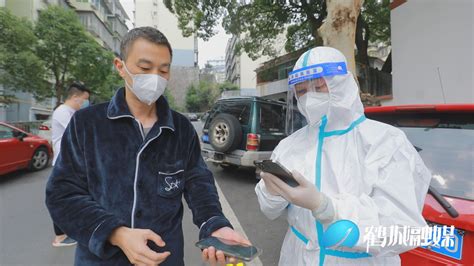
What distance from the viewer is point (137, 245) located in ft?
3.71

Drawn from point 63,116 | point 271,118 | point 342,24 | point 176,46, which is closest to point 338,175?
point 63,116


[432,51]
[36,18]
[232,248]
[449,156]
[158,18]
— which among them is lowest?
[232,248]

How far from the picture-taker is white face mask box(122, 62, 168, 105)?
1479 mm

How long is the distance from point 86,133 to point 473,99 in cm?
809

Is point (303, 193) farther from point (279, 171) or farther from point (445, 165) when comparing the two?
point (445, 165)

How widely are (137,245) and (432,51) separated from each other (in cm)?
902

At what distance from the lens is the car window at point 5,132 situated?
21.1ft

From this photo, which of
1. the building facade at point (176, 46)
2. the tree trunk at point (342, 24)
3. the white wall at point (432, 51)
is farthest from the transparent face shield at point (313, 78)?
the building facade at point (176, 46)

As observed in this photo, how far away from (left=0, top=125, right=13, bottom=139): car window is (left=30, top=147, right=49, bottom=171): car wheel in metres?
0.94

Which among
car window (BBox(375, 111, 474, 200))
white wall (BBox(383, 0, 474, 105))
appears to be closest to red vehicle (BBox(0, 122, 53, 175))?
car window (BBox(375, 111, 474, 200))

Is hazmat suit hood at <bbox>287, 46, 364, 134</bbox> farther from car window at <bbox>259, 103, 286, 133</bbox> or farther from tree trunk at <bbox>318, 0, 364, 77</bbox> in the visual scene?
tree trunk at <bbox>318, 0, 364, 77</bbox>

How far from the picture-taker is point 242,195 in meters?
5.61

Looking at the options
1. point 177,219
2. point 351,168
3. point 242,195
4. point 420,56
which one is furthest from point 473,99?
point 177,219

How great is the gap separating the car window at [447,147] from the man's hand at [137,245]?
62.6 inches
